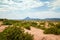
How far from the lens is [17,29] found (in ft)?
58.5

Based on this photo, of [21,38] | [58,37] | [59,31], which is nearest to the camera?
[21,38]

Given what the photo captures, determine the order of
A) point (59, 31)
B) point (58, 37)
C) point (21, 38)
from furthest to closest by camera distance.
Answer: point (59, 31) → point (58, 37) → point (21, 38)

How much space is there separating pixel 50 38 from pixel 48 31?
321 cm

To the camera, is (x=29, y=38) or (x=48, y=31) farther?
(x=48, y=31)

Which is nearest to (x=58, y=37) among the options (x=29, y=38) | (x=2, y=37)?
(x=29, y=38)

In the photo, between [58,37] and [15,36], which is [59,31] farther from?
[15,36]

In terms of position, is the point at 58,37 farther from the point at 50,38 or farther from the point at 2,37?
the point at 2,37

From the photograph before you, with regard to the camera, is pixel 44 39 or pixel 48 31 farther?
pixel 48 31

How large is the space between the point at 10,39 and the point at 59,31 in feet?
19.6

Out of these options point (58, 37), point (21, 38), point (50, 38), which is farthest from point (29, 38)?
point (58, 37)

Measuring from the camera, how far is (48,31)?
21.0m

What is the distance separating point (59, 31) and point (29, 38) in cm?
444

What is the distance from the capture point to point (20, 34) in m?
17.3

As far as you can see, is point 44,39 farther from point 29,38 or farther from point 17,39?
point 17,39
